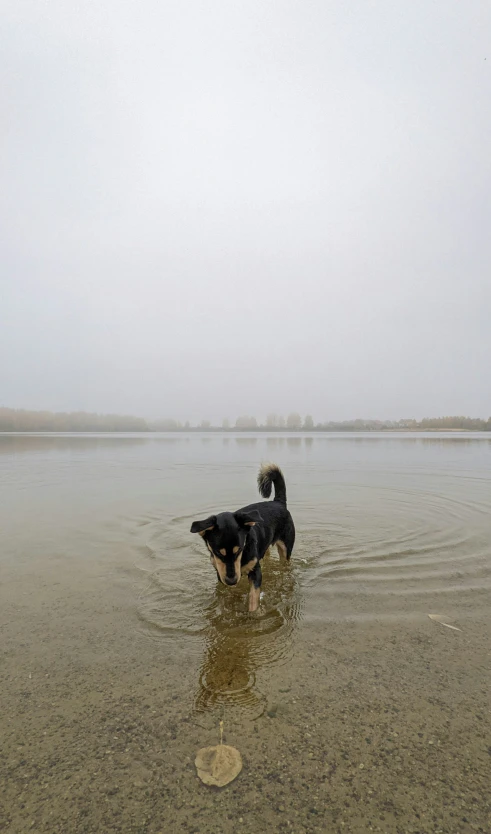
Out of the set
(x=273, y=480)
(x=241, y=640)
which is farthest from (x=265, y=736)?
(x=273, y=480)

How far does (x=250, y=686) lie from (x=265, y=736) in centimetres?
54

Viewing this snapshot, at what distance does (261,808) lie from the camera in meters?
2.02

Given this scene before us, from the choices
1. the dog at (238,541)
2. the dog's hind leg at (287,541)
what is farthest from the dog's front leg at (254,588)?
the dog's hind leg at (287,541)

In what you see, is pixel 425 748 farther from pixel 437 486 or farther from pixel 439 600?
pixel 437 486

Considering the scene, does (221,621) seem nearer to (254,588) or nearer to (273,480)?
(254,588)

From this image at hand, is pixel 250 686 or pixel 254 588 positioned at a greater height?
pixel 254 588

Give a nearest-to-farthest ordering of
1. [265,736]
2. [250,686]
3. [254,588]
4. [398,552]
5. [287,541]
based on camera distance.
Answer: [265,736], [250,686], [254,588], [287,541], [398,552]

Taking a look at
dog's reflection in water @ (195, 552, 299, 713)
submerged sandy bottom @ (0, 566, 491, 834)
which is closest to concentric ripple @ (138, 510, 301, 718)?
dog's reflection in water @ (195, 552, 299, 713)

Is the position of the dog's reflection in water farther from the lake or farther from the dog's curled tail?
the dog's curled tail

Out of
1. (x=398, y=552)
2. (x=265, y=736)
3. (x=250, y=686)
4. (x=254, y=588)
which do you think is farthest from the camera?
(x=398, y=552)

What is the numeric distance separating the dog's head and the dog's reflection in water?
1.59ft

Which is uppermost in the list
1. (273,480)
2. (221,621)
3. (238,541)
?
(273,480)

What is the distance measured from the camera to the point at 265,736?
2.48 meters

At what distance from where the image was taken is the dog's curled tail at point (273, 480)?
22.1 ft
